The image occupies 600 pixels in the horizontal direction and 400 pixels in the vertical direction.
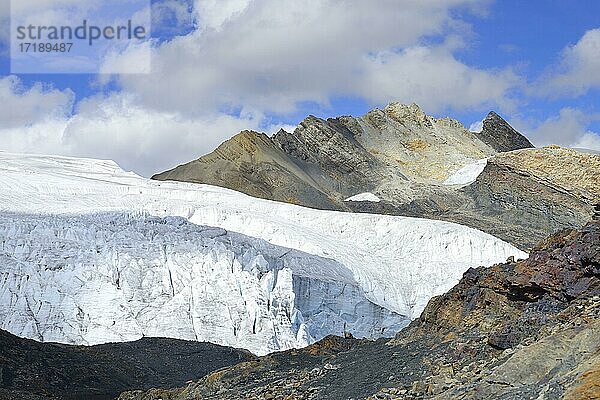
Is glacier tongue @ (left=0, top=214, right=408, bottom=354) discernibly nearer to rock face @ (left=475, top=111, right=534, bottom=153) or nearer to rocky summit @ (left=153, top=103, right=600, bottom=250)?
rocky summit @ (left=153, top=103, right=600, bottom=250)

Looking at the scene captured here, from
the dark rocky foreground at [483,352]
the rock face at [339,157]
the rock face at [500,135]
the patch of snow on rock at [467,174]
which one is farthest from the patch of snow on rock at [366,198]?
the dark rocky foreground at [483,352]

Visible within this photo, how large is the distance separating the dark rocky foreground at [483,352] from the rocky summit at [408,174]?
1104 inches

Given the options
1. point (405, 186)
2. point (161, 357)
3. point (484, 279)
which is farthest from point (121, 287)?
point (405, 186)

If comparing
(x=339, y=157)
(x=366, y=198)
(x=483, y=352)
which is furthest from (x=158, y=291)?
(x=339, y=157)

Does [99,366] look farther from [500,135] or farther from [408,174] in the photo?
[500,135]

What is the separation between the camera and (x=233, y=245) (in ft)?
90.0

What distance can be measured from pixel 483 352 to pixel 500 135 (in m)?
59.9

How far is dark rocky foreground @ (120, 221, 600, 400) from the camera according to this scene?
7.37 metres

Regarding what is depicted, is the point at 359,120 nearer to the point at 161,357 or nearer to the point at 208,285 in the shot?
the point at 208,285

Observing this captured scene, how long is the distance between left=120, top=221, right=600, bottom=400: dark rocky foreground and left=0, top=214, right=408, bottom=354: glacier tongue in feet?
32.4

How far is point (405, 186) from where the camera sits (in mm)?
52531

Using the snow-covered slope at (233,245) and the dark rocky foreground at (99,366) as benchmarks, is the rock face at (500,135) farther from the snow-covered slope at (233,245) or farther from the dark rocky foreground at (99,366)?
the dark rocky foreground at (99,366)

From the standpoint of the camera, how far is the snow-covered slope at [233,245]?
2423cm

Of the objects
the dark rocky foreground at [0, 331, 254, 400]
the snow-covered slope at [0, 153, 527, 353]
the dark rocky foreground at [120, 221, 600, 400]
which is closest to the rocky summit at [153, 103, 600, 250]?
the snow-covered slope at [0, 153, 527, 353]
